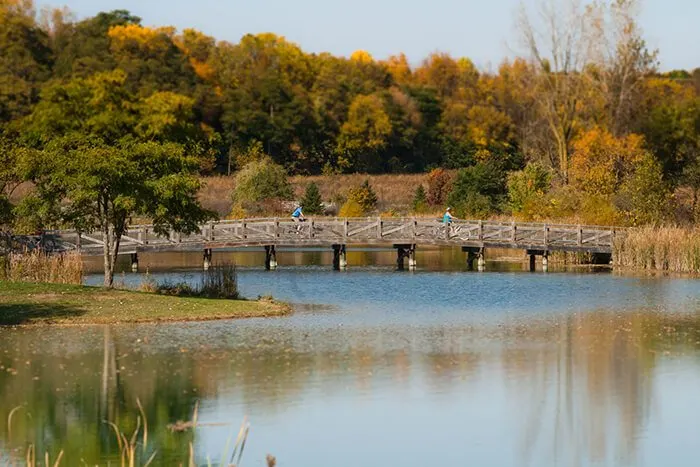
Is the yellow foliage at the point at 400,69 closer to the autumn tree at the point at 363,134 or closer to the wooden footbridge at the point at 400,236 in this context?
the autumn tree at the point at 363,134

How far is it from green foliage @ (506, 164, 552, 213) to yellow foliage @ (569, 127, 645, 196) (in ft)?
7.29

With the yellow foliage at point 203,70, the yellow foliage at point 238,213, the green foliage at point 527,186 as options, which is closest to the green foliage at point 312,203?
the yellow foliage at point 238,213

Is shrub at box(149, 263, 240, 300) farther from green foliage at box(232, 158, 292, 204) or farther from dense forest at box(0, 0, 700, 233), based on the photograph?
green foliage at box(232, 158, 292, 204)

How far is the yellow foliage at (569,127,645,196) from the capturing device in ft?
238

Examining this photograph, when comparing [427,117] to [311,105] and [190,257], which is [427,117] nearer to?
[311,105]

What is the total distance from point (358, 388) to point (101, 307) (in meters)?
11.2

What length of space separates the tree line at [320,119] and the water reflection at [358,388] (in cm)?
832

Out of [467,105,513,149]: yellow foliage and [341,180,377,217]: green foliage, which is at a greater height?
[467,105,513,149]: yellow foliage

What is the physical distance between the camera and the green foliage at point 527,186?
237ft

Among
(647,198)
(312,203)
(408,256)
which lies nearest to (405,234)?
(408,256)

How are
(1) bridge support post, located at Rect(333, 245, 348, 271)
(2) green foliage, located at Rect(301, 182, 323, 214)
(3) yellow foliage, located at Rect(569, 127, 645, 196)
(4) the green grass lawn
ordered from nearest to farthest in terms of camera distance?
(4) the green grass lawn
(1) bridge support post, located at Rect(333, 245, 348, 271)
(3) yellow foliage, located at Rect(569, 127, 645, 196)
(2) green foliage, located at Rect(301, 182, 323, 214)

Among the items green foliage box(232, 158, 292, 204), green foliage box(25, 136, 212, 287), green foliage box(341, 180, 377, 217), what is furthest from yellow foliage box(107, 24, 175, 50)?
green foliage box(25, 136, 212, 287)

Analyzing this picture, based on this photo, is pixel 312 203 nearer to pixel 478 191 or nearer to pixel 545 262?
pixel 478 191

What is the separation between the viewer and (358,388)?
2342 cm
